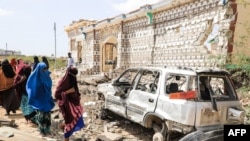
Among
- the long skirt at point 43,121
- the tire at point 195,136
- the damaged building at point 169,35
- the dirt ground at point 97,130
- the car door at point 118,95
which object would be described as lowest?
the dirt ground at point 97,130

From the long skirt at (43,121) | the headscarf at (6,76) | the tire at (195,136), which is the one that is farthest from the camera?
the headscarf at (6,76)

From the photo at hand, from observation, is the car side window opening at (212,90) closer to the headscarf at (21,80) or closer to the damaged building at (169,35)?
the damaged building at (169,35)

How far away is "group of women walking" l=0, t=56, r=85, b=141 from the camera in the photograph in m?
5.34

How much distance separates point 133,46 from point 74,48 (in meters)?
11.7

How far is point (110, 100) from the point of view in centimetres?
695

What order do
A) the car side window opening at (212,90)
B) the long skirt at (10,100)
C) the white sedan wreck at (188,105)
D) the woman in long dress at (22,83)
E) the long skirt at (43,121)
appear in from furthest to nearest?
1. the long skirt at (10,100)
2. the woman in long dress at (22,83)
3. the long skirt at (43,121)
4. the car side window opening at (212,90)
5. the white sedan wreck at (188,105)

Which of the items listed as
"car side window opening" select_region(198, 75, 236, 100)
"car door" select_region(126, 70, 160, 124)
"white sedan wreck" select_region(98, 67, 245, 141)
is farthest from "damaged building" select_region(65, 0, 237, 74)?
"car side window opening" select_region(198, 75, 236, 100)

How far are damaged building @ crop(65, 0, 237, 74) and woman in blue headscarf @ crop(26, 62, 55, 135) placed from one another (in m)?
2.65

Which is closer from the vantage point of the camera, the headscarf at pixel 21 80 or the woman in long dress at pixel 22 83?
the woman in long dress at pixel 22 83

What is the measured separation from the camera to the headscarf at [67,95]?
5.30m

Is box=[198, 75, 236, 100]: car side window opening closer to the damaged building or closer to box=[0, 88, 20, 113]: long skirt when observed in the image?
the damaged building

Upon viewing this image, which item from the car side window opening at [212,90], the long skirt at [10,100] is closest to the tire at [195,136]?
the car side window opening at [212,90]

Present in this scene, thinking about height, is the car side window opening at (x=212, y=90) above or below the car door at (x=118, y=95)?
above

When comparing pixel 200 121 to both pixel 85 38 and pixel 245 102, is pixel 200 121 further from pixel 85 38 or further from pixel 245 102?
pixel 85 38
